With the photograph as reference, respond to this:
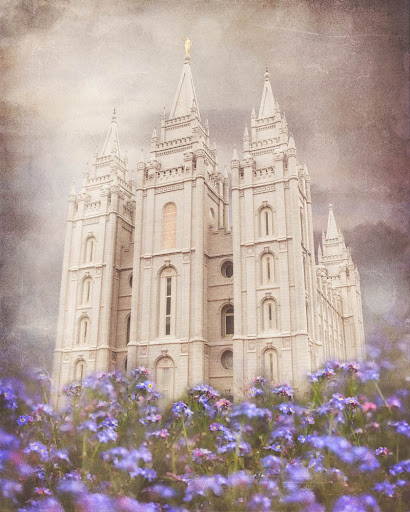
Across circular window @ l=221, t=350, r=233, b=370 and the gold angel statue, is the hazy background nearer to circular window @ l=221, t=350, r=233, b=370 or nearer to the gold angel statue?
the gold angel statue

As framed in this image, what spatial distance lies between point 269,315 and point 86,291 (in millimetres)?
6525

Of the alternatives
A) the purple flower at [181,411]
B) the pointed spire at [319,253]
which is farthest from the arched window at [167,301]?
the purple flower at [181,411]

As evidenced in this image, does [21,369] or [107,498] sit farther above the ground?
[21,369]

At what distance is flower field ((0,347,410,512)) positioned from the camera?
4.38 meters

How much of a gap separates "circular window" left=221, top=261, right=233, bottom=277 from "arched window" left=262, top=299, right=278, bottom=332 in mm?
2494

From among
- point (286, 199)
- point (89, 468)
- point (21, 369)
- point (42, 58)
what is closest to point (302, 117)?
point (42, 58)

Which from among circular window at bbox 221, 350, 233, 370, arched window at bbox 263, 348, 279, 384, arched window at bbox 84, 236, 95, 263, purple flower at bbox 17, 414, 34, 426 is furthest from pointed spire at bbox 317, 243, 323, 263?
purple flower at bbox 17, 414, 34, 426

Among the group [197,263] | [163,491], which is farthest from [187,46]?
[197,263]

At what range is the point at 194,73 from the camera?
33.9ft

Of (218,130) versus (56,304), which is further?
(218,130)

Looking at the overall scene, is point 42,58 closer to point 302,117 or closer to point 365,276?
point 302,117

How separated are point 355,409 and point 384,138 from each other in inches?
226

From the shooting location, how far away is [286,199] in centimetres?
1944

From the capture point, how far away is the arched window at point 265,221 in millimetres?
19469
